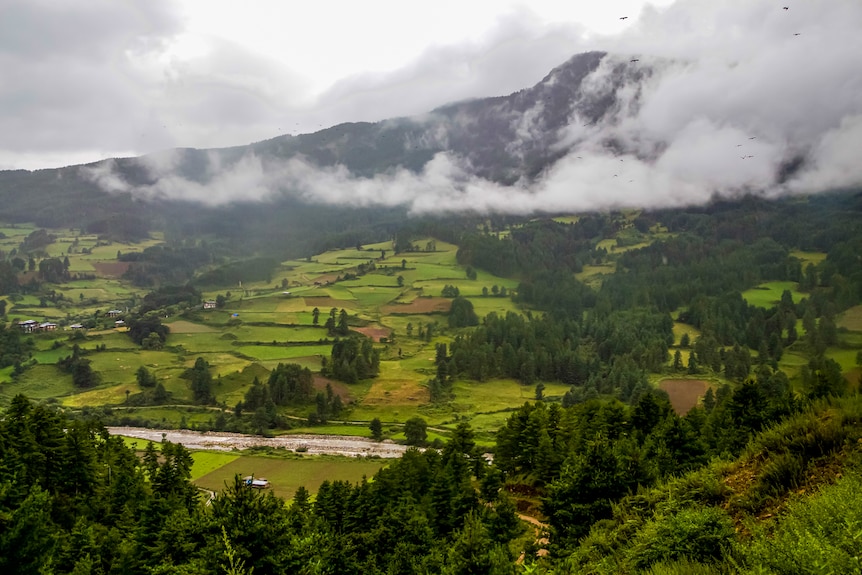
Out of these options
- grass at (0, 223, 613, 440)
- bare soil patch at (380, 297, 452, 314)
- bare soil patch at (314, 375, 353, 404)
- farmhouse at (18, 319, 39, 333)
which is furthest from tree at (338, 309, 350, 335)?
farmhouse at (18, 319, 39, 333)

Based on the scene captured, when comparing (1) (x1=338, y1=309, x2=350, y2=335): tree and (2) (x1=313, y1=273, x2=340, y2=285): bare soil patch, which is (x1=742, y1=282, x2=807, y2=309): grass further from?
(2) (x1=313, y1=273, x2=340, y2=285): bare soil patch

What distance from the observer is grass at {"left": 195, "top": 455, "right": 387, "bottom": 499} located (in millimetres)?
54875

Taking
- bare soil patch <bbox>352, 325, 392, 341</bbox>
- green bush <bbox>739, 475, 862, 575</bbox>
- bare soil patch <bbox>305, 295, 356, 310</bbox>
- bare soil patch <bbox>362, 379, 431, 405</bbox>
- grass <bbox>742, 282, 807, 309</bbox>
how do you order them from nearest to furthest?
green bush <bbox>739, 475, 862, 575</bbox>
bare soil patch <bbox>362, 379, 431, 405</bbox>
grass <bbox>742, 282, 807, 309</bbox>
bare soil patch <bbox>352, 325, 392, 341</bbox>
bare soil patch <bbox>305, 295, 356, 310</bbox>

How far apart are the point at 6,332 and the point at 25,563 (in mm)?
114241

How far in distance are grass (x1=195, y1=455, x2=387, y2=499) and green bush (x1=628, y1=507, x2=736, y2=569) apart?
45666 mm

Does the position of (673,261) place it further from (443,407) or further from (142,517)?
(142,517)

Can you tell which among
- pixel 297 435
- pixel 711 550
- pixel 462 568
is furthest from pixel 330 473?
pixel 711 550

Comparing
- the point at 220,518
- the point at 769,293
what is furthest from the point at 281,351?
the point at 769,293

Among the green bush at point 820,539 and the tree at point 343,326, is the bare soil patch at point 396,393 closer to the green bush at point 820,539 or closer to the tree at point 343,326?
the tree at point 343,326

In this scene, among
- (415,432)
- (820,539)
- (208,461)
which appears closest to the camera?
(820,539)

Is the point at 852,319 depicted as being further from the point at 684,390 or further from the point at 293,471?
the point at 293,471

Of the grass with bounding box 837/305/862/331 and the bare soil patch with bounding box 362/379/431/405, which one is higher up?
the grass with bounding box 837/305/862/331

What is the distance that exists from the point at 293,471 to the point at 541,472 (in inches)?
1272

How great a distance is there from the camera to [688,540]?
11.2m
